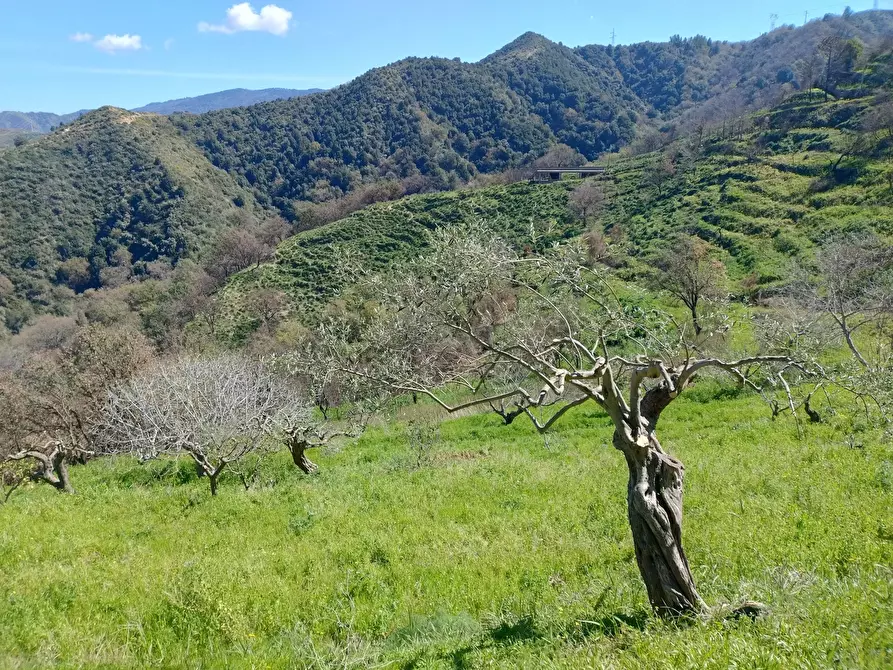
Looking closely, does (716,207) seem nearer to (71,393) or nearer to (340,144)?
(71,393)

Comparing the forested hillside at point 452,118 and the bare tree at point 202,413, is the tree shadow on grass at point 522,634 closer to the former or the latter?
the bare tree at point 202,413

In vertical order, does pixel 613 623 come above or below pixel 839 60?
below

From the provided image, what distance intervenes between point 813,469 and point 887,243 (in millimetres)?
34012

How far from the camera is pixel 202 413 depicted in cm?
1747

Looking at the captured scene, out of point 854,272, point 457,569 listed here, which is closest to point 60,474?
point 457,569

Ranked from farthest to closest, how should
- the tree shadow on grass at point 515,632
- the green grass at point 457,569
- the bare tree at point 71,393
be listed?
the bare tree at point 71,393
the tree shadow on grass at point 515,632
the green grass at point 457,569

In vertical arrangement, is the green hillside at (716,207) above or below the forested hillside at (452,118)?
below

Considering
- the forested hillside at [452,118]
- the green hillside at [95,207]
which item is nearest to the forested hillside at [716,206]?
the forested hillside at [452,118]

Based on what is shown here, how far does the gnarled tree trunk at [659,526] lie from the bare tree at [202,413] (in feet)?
35.6

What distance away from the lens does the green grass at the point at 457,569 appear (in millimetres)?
4695

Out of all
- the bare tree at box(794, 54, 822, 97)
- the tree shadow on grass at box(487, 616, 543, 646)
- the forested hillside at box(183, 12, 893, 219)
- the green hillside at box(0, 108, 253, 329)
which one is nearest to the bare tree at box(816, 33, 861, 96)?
the bare tree at box(794, 54, 822, 97)

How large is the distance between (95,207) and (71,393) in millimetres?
102146

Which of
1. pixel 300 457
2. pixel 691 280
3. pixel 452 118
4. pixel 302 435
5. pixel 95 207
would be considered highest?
pixel 452 118

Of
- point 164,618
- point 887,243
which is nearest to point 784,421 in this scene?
point 164,618
